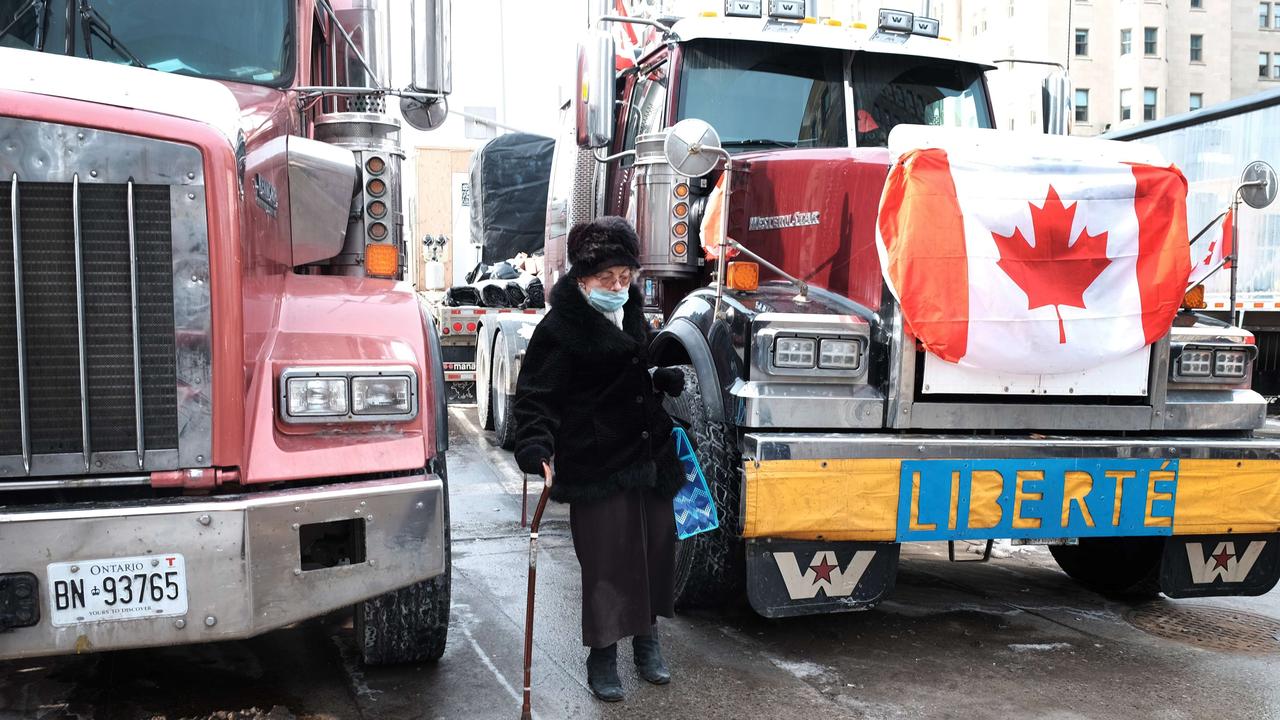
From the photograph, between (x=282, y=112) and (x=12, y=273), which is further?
(x=282, y=112)

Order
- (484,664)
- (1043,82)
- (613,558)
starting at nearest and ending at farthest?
(613,558), (484,664), (1043,82)

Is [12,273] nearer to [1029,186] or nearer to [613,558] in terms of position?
[613,558]

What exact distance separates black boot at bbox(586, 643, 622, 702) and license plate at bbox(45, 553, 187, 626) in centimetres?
156

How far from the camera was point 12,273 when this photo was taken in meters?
2.83

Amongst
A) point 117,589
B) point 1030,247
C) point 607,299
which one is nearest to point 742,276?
point 607,299

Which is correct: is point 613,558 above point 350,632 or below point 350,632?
above

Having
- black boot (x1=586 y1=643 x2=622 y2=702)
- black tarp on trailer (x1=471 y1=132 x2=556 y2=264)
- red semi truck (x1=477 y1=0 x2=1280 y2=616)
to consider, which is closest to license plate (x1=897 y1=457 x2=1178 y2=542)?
red semi truck (x1=477 y1=0 x2=1280 y2=616)

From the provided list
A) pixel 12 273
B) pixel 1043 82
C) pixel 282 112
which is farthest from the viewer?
pixel 1043 82

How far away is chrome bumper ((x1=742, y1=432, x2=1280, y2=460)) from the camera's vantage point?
4.03 metres

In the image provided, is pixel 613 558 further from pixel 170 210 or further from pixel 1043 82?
pixel 1043 82

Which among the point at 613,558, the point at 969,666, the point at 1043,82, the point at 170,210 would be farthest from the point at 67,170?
the point at 1043,82

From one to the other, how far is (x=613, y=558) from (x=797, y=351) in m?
1.05

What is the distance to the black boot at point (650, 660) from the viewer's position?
4078mm

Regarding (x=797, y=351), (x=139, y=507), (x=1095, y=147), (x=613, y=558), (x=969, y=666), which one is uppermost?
(x=1095, y=147)
